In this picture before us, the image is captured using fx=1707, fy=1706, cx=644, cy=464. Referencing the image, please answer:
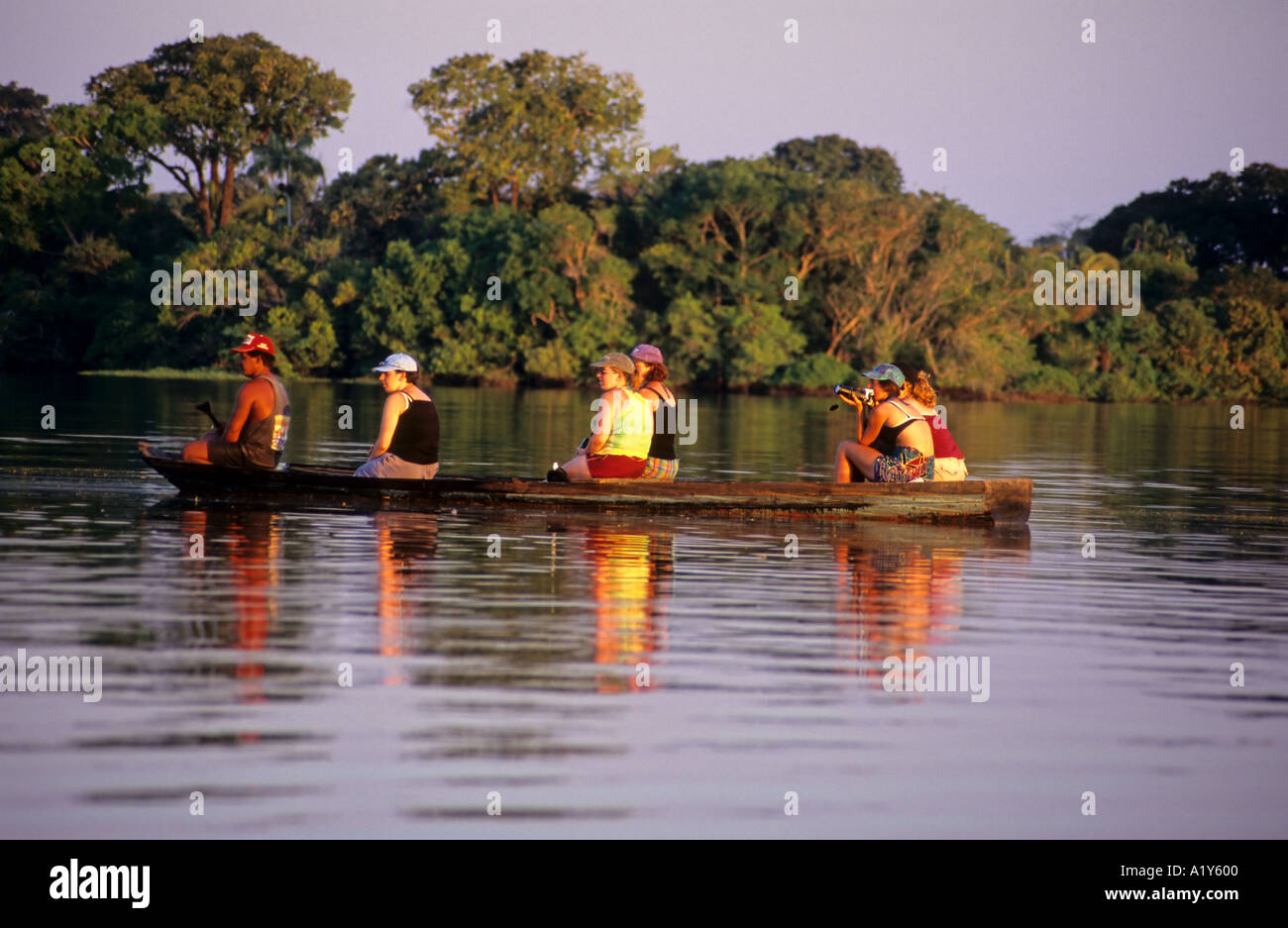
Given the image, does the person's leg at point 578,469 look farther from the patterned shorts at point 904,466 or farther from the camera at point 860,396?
the patterned shorts at point 904,466

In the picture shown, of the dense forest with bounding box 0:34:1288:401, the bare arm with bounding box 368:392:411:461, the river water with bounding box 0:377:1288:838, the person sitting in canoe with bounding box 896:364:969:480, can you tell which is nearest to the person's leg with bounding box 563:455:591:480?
the river water with bounding box 0:377:1288:838

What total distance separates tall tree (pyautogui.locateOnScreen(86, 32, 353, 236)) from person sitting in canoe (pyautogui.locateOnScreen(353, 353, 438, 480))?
6148 cm

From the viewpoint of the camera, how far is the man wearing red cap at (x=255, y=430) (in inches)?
661

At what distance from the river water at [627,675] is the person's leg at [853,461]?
2.48 feet

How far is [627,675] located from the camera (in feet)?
30.6

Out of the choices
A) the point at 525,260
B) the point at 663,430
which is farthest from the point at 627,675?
the point at 525,260

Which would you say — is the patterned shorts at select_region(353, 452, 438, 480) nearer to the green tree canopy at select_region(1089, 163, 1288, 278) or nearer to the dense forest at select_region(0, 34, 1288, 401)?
the dense forest at select_region(0, 34, 1288, 401)

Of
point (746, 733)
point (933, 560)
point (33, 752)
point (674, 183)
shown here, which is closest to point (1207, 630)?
point (933, 560)

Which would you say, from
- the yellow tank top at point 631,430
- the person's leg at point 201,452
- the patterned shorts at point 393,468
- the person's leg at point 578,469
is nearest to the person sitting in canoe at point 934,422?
the yellow tank top at point 631,430

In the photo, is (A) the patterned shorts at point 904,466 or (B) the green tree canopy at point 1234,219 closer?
(A) the patterned shorts at point 904,466

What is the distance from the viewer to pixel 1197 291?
79.1 metres

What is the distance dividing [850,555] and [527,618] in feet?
15.2

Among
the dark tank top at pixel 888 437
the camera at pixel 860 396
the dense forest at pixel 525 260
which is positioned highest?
the dense forest at pixel 525 260
